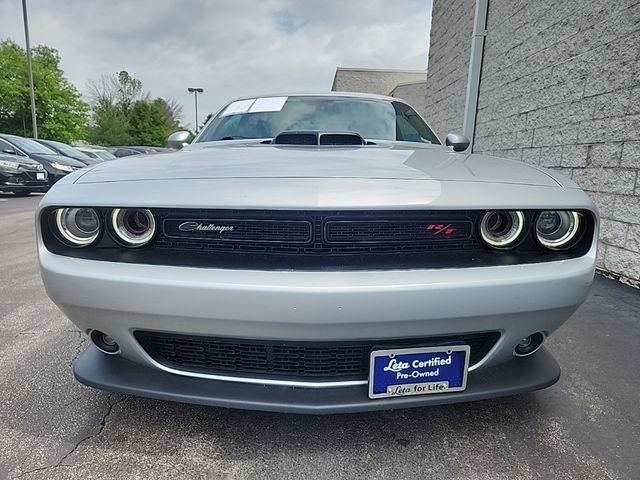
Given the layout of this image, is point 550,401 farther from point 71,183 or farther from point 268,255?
point 71,183

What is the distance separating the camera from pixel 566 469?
1.37 m

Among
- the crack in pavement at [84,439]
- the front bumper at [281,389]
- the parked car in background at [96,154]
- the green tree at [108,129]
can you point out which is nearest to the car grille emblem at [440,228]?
the front bumper at [281,389]

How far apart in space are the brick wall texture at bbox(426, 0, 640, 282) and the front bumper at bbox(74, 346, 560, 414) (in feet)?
8.50

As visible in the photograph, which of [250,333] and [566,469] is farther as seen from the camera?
[566,469]

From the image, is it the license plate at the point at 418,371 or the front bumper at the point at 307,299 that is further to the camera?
the license plate at the point at 418,371

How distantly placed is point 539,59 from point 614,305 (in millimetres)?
2768

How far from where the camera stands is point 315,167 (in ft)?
4.65

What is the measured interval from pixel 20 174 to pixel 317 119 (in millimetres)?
9189

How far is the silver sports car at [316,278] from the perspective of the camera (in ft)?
3.91

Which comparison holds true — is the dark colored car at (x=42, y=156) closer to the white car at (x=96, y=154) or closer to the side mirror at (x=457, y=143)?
the white car at (x=96, y=154)

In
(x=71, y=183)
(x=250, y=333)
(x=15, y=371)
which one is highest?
(x=71, y=183)

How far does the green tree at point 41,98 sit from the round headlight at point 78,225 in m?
34.9

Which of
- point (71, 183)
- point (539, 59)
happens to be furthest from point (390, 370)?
point (539, 59)

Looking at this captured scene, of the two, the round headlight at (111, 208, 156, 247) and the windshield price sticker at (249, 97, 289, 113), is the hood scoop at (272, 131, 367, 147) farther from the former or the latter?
the round headlight at (111, 208, 156, 247)
